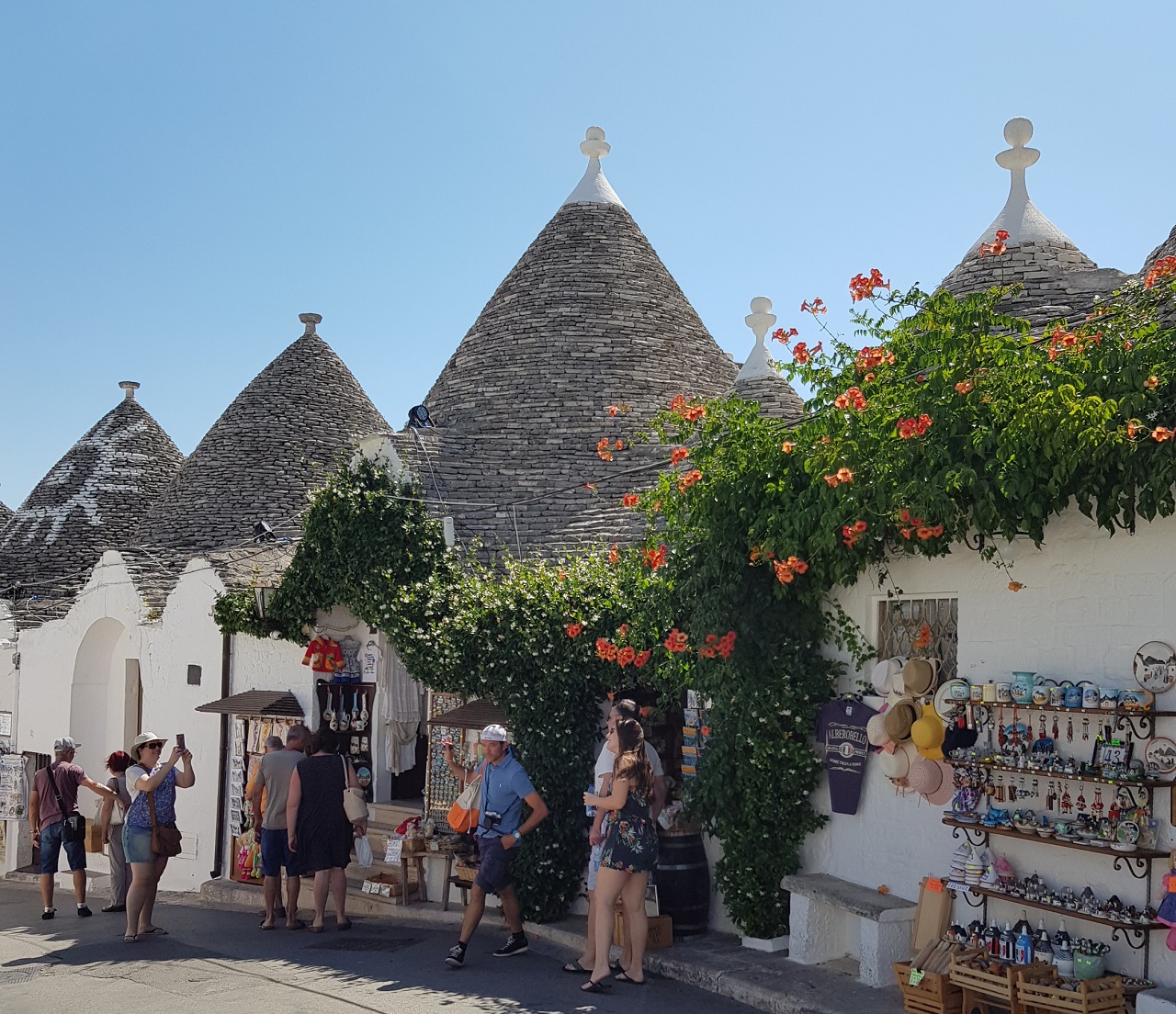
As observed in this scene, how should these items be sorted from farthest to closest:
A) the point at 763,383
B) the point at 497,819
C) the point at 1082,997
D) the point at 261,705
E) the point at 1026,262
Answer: the point at 763,383, the point at 261,705, the point at 1026,262, the point at 497,819, the point at 1082,997

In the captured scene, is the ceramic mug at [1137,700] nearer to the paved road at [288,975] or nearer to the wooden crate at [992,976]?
the wooden crate at [992,976]

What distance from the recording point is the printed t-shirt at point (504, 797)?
7926mm

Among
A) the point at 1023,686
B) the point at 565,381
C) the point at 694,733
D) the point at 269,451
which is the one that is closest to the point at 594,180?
the point at 565,381

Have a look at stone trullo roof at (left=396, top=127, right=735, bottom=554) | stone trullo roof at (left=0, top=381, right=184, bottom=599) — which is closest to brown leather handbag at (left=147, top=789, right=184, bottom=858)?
stone trullo roof at (left=396, top=127, right=735, bottom=554)

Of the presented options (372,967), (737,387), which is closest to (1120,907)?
(372,967)

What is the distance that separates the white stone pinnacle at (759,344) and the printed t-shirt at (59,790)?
854cm

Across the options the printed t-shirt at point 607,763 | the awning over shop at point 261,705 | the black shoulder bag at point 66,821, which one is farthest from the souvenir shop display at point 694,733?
the awning over shop at point 261,705

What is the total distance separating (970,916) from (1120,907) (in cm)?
106

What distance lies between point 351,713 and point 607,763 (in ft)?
17.9

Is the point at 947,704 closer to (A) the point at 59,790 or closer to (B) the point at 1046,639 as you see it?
(B) the point at 1046,639

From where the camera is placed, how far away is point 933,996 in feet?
20.7

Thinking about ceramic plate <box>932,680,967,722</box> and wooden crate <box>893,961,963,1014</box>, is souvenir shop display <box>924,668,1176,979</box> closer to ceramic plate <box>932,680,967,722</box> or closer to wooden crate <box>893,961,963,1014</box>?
ceramic plate <box>932,680,967,722</box>

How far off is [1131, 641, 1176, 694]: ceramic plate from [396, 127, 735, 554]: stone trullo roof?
7276mm

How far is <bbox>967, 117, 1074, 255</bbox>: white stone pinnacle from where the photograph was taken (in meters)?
11.4
